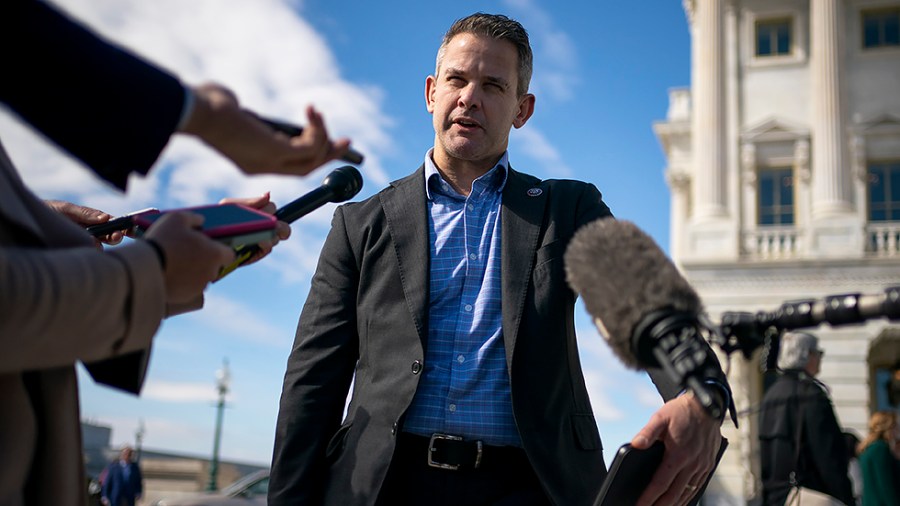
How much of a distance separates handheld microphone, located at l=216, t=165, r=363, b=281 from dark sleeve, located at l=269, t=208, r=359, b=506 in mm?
540

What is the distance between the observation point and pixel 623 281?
1.83 metres

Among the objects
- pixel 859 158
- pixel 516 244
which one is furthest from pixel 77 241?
pixel 859 158

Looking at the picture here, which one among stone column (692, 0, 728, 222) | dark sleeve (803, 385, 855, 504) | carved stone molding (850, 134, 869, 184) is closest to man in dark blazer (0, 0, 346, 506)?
dark sleeve (803, 385, 855, 504)

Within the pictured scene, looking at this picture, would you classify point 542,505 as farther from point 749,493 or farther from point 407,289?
point 749,493

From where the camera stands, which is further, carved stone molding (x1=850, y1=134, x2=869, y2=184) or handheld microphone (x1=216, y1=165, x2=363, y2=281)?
carved stone molding (x1=850, y1=134, x2=869, y2=184)

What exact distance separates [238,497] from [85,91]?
10.3 metres

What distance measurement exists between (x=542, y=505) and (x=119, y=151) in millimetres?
1658

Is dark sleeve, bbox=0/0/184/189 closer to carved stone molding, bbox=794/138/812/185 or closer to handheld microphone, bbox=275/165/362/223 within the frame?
handheld microphone, bbox=275/165/362/223

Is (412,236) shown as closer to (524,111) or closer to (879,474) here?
(524,111)

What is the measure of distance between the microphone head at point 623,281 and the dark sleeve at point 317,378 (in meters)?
1.37

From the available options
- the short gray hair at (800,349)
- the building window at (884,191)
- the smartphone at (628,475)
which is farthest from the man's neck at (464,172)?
the building window at (884,191)

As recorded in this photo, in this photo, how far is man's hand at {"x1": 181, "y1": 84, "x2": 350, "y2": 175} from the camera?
171cm

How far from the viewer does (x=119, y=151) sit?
5.61ft

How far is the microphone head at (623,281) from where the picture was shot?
1.79 metres
